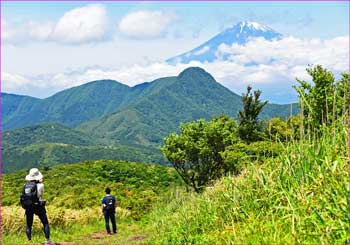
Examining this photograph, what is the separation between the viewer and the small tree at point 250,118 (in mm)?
38406

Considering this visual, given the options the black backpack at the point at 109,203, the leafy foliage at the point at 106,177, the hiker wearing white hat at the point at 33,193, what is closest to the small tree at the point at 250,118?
the leafy foliage at the point at 106,177

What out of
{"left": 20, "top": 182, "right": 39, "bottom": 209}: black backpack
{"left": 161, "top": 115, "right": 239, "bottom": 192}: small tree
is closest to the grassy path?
{"left": 20, "top": 182, "right": 39, "bottom": 209}: black backpack

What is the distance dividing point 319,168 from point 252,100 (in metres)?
32.4

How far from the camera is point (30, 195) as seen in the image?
1084 centimetres

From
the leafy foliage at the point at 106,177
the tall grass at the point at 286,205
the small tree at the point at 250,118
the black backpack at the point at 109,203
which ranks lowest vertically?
the leafy foliage at the point at 106,177

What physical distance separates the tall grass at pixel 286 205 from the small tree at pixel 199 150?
25.1 m

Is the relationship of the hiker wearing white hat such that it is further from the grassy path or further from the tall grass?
the tall grass

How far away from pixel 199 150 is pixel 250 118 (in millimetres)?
6999

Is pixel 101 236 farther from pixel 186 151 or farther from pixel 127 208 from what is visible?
pixel 186 151

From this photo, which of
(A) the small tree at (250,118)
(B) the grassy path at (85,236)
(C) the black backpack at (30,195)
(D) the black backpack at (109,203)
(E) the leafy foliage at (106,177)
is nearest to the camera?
(C) the black backpack at (30,195)

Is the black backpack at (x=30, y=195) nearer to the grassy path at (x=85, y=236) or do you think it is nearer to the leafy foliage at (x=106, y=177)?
the grassy path at (x=85, y=236)

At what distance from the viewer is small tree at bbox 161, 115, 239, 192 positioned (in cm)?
3441

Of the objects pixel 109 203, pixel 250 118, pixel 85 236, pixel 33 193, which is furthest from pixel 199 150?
pixel 33 193

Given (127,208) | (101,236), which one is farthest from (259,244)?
(127,208)
